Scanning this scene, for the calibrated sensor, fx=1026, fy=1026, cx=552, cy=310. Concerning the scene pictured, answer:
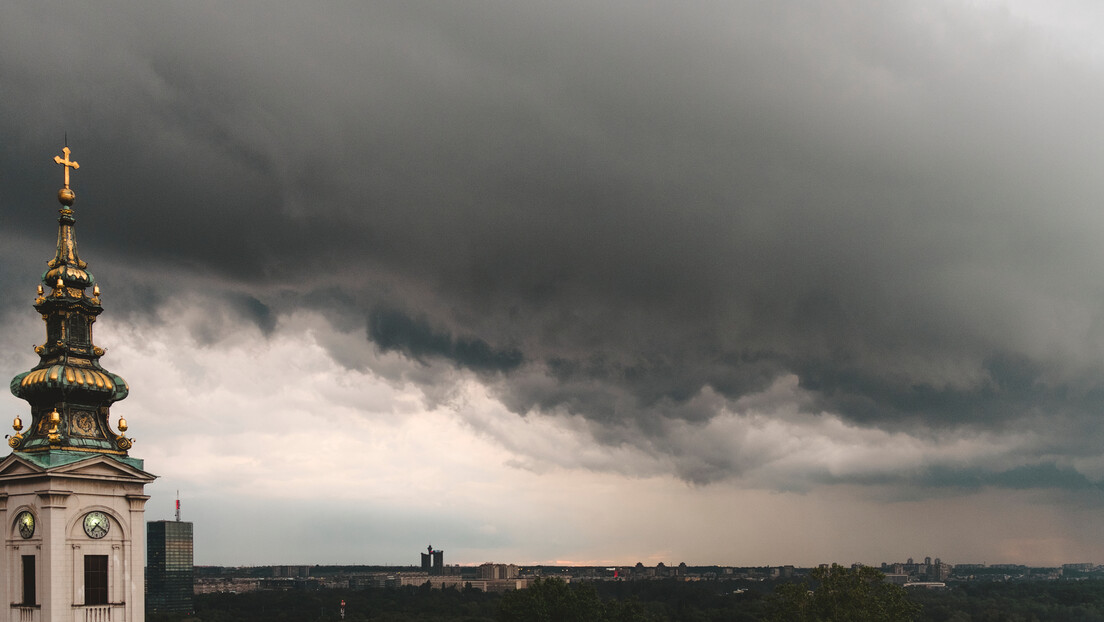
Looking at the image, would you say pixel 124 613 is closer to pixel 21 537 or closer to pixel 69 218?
pixel 21 537

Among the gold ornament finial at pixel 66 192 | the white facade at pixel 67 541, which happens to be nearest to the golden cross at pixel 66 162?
the gold ornament finial at pixel 66 192

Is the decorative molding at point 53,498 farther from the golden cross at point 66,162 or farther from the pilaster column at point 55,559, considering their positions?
the golden cross at point 66,162

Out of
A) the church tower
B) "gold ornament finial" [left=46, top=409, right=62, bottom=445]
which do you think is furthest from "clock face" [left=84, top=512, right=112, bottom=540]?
"gold ornament finial" [left=46, top=409, right=62, bottom=445]

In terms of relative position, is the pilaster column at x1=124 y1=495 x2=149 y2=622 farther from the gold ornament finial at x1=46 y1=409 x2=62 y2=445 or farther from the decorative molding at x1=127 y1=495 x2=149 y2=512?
the gold ornament finial at x1=46 y1=409 x2=62 y2=445

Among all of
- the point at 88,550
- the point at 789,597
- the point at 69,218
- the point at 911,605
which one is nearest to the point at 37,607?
the point at 88,550

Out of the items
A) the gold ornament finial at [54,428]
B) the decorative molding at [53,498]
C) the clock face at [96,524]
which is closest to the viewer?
the decorative molding at [53,498]

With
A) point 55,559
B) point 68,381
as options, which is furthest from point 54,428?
point 55,559
